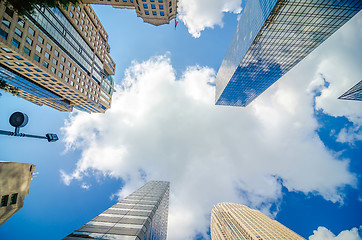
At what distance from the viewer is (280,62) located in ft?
212

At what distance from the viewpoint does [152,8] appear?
42.6 meters

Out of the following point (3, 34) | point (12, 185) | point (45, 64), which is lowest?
point (12, 185)

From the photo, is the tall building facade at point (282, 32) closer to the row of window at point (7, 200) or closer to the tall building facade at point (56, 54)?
the tall building facade at point (56, 54)

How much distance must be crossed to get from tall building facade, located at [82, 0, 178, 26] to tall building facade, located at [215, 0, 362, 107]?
1109 inches

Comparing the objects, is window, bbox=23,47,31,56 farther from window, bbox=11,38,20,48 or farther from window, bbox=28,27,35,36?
window, bbox=28,27,35,36

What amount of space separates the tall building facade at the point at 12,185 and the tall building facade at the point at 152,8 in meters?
47.3

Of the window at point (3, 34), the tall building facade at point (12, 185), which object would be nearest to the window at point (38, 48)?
the window at point (3, 34)

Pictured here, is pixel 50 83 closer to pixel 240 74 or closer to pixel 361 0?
pixel 240 74

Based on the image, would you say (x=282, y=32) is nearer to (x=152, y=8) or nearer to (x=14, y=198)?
(x=152, y=8)

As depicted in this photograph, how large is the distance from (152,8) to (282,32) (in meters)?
42.6

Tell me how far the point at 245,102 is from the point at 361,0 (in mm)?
82727

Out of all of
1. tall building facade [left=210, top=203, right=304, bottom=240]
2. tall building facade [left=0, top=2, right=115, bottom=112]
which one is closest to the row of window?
tall building facade [left=0, top=2, right=115, bottom=112]

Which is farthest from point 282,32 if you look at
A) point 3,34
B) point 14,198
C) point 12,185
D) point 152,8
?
point 3,34

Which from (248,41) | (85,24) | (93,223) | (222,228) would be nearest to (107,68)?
(85,24)
